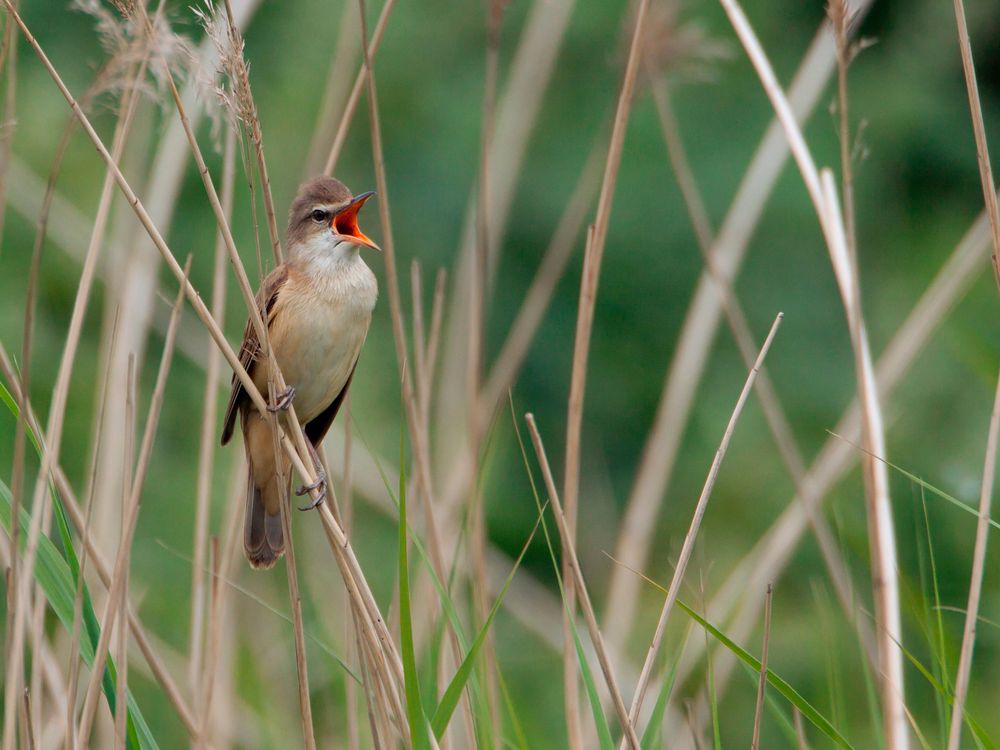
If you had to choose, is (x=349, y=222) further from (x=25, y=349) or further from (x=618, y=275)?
(x=618, y=275)

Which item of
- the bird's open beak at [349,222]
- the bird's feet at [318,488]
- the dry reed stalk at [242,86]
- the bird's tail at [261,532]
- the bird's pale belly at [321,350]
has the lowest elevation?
the bird's tail at [261,532]

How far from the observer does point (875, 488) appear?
7.52ft

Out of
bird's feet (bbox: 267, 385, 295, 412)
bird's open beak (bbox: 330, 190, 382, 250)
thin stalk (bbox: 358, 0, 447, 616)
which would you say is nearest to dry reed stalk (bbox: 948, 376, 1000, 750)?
thin stalk (bbox: 358, 0, 447, 616)

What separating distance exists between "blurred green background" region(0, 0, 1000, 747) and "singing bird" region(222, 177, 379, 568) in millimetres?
1115

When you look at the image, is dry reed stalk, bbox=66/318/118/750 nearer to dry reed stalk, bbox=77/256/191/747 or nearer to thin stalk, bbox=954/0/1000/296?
dry reed stalk, bbox=77/256/191/747

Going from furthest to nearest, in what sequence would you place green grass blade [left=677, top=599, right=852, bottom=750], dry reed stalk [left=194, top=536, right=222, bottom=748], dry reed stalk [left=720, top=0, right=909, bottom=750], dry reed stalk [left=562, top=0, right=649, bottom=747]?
dry reed stalk [left=562, top=0, right=649, bottom=747] < dry reed stalk [left=194, top=536, right=222, bottom=748] < dry reed stalk [left=720, top=0, right=909, bottom=750] < green grass blade [left=677, top=599, right=852, bottom=750]

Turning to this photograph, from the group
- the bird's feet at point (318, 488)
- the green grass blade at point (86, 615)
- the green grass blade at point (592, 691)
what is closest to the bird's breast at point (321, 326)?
the bird's feet at point (318, 488)

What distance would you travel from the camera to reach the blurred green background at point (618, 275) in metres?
5.10

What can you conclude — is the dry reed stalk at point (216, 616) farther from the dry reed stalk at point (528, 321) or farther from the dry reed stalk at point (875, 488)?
the dry reed stalk at point (875, 488)

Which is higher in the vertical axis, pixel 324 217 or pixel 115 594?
pixel 324 217

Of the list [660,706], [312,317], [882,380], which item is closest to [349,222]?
[312,317]

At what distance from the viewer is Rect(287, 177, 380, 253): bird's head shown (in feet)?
10.7

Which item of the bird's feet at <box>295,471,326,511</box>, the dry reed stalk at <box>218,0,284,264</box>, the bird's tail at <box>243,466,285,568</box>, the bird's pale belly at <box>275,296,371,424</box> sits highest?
the dry reed stalk at <box>218,0,284,264</box>

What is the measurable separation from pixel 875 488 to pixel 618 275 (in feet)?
13.4
